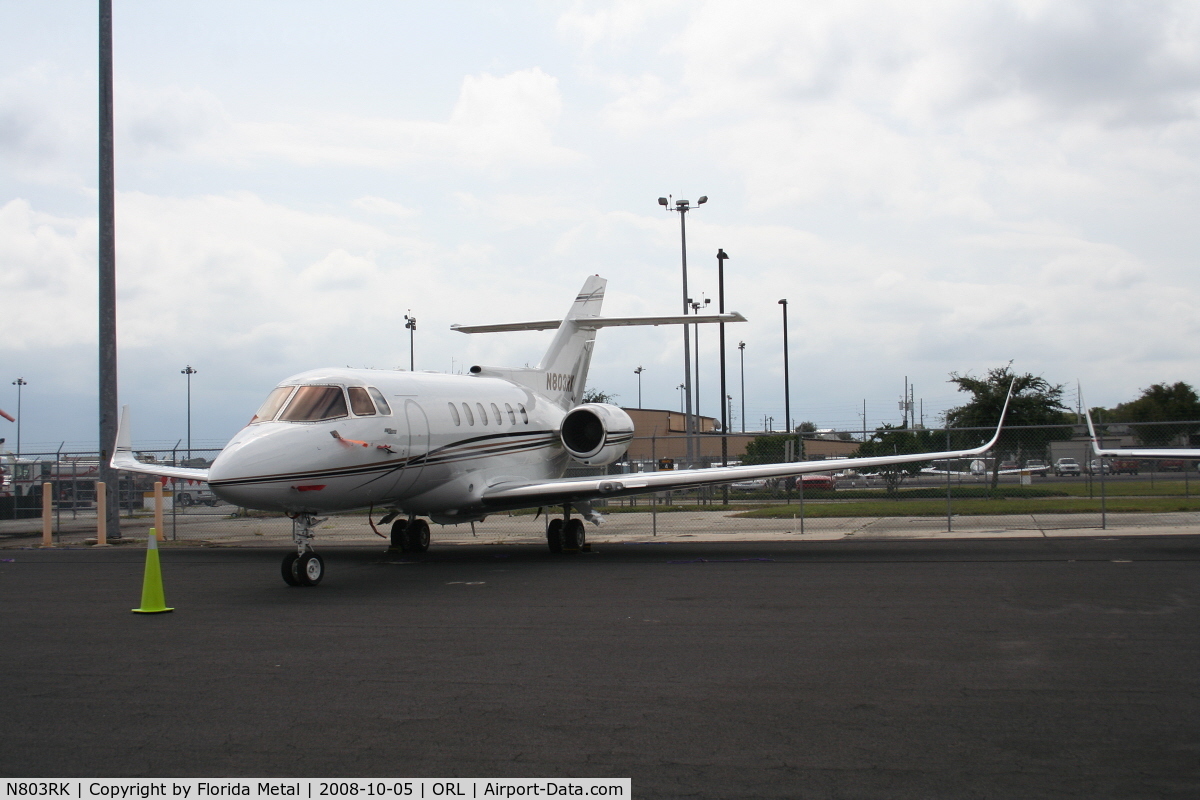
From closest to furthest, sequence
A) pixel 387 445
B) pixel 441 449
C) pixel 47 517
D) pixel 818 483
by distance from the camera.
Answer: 1. pixel 387 445
2. pixel 441 449
3. pixel 47 517
4. pixel 818 483


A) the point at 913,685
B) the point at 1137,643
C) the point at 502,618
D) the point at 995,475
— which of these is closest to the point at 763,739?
the point at 913,685

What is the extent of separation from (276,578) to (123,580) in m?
2.19

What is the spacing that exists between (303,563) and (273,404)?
7.47ft

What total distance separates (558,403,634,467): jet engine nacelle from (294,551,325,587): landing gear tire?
702 centimetres

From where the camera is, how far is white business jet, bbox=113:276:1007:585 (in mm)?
12531

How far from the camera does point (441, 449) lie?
15742mm

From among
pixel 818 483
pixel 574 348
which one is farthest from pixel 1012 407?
pixel 574 348

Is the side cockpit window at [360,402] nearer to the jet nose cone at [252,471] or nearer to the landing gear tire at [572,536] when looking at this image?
the jet nose cone at [252,471]

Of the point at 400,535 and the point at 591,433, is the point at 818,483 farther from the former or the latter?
the point at 400,535

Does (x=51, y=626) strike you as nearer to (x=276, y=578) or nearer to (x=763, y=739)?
(x=276, y=578)

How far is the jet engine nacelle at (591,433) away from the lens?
18.9 metres

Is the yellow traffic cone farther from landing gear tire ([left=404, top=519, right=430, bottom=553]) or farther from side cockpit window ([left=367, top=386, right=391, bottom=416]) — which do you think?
landing gear tire ([left=404, top=519, right=430, bottom=553])

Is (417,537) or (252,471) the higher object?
(252,471)
